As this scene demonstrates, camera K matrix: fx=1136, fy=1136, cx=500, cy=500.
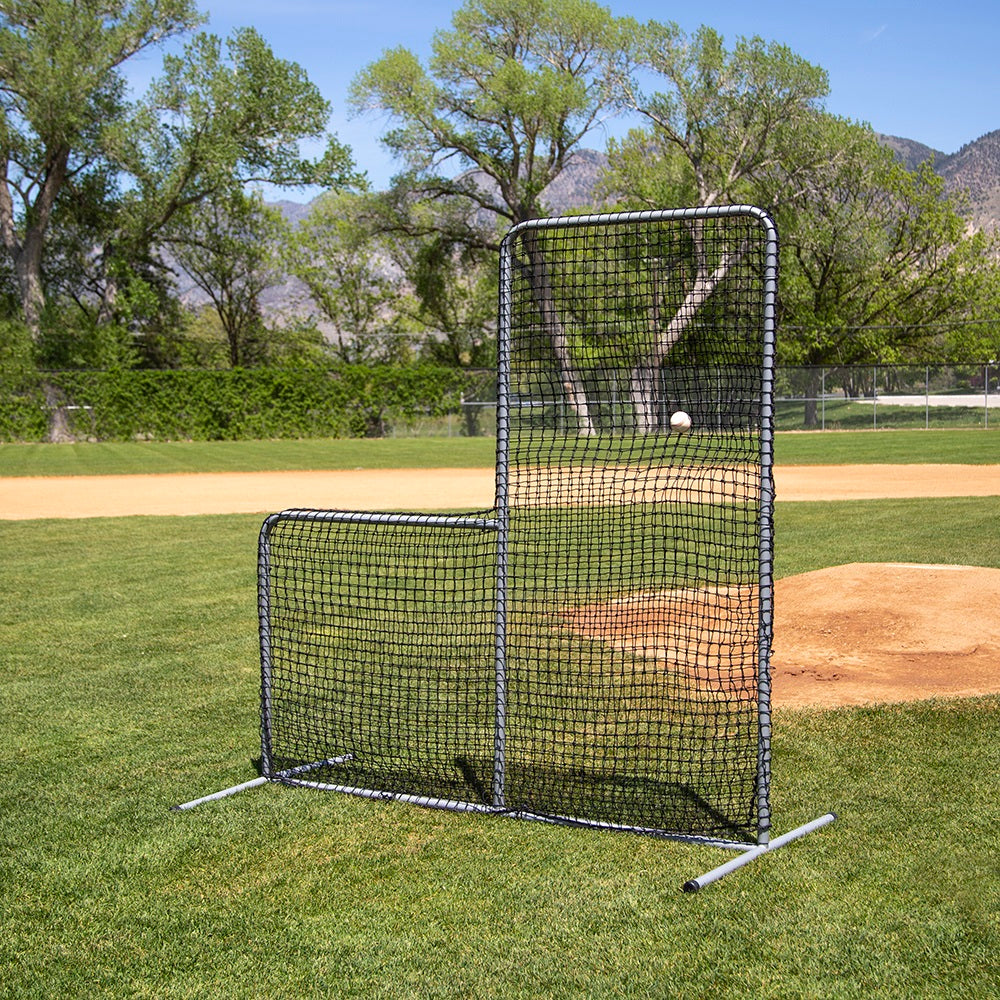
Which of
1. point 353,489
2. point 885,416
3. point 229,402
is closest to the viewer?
point 353,489

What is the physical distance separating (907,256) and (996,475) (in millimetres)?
37920

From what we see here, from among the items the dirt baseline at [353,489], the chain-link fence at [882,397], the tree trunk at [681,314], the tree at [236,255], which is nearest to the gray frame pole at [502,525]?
the tree trunk at [681,314]

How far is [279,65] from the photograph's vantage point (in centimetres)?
4350

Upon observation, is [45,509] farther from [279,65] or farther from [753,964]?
[279,65]

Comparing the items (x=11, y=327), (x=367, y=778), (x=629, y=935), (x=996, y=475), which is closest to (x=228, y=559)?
(x=367, y=778)

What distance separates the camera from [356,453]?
1265 inches

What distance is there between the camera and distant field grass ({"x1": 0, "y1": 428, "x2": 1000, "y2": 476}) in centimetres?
2694

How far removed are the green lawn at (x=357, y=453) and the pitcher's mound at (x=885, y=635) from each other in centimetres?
1839

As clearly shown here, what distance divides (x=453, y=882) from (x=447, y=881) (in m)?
0.03

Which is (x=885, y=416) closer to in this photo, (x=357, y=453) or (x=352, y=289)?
(x=357, y=453)

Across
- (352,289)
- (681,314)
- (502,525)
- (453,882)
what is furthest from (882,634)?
(352,289)

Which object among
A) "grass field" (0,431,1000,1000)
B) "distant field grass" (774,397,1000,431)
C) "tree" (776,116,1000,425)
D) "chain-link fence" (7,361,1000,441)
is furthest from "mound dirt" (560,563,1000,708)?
"tree" (776,116,1000,425)

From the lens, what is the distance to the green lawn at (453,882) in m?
3.50

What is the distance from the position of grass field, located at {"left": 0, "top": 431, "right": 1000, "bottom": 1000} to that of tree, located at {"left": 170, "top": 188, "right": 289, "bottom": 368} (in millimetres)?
43482
